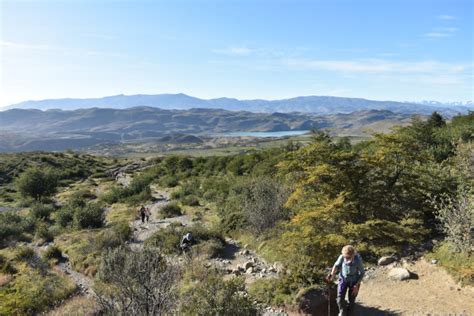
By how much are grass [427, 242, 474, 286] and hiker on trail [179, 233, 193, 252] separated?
33.6 feet

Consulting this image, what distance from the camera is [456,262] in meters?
10.9

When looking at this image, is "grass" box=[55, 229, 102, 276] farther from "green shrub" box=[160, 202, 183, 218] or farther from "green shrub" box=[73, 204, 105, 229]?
"green shrub" box=[160, 202, 183, 218]

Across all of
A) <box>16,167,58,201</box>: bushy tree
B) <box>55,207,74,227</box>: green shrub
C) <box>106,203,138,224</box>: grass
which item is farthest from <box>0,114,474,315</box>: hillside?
<box>16,167,58,201</box>: bushy tree

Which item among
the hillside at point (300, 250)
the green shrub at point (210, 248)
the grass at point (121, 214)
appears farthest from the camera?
the grass at point (121, 214)

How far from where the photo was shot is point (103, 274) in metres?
12.8

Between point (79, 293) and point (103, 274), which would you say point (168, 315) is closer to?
point (103, 274)

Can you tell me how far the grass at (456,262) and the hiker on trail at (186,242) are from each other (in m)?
10.3

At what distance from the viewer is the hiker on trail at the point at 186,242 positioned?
17625mm

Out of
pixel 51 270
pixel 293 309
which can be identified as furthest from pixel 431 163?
pixel 51 270

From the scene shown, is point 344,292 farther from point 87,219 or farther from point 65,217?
point 65,217

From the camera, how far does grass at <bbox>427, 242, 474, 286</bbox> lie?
32.9 feet

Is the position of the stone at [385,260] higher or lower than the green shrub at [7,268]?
higher

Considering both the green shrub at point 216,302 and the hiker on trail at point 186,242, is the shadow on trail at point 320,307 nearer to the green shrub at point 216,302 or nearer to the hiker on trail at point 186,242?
the green shrub at point 216,302

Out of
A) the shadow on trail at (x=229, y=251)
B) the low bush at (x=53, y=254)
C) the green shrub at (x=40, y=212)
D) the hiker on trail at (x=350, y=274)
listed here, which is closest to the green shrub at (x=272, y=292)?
the hiker on trail at (x=350, y=274)
